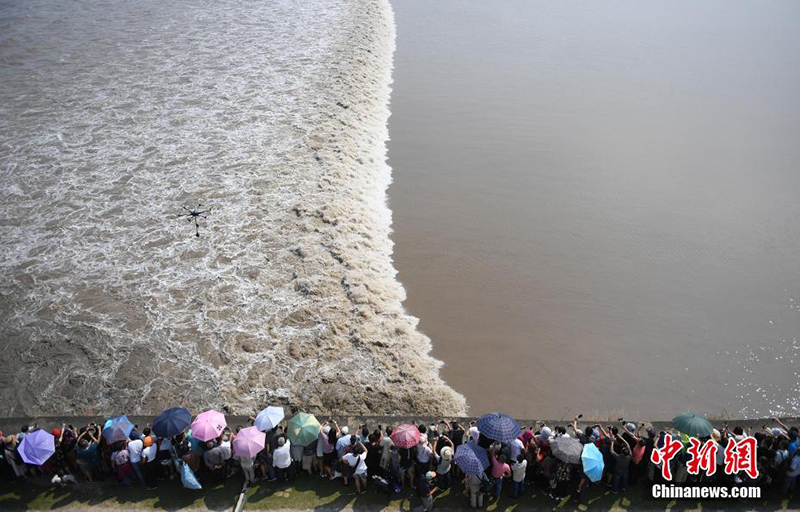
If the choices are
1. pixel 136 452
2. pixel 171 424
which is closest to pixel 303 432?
pixel 171 424

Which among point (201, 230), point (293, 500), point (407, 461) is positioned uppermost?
point (201, 230)

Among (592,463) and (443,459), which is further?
(443,459)

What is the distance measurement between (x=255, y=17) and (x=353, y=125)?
48.3ft

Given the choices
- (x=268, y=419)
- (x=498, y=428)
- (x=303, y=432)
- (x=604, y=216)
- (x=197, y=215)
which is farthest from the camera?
(x=604, y=216)

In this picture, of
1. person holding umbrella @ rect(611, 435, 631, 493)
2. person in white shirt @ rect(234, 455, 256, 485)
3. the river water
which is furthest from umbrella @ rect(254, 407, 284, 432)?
person holding umbrella @ rect(611, 435, 631, 493)

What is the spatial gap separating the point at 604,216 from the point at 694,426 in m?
9.46

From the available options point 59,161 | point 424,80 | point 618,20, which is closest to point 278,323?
point 59,161

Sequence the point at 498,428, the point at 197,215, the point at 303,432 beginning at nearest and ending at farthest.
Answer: the point at 498,428
the point at 303,432
the point at 197,215

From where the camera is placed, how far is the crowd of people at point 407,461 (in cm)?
878

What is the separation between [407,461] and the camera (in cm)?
905

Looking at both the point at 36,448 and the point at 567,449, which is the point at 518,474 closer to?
the point at 567,449

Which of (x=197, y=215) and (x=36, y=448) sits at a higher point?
(x=197, y=215)

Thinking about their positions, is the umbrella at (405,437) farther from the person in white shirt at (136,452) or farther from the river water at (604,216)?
the person in white shirt at (136,452)

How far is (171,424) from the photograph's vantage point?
8992 millimetres
